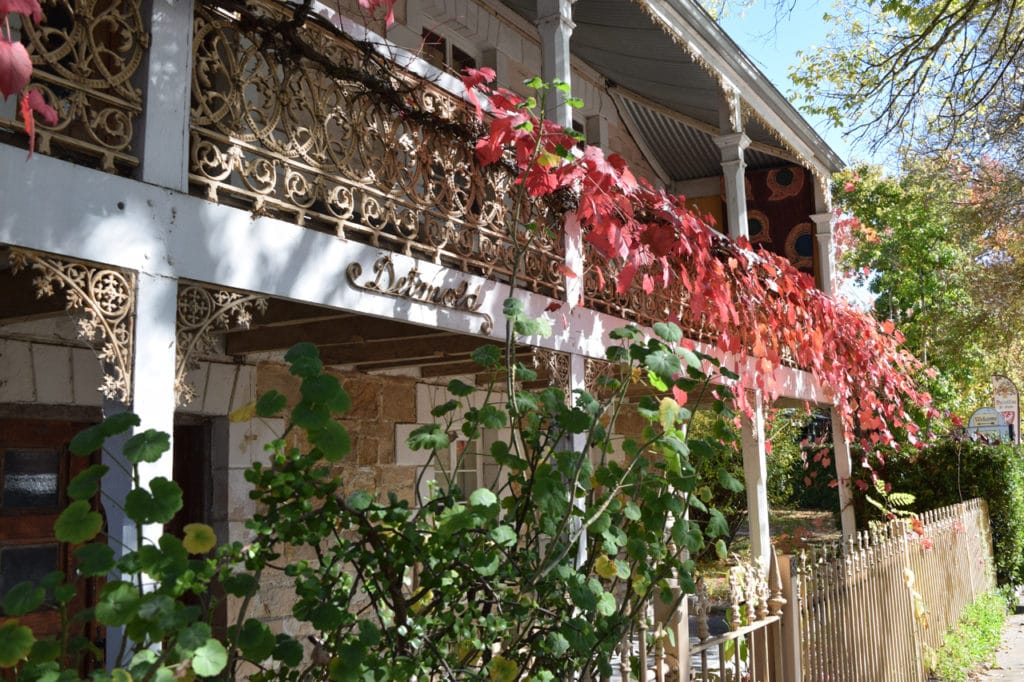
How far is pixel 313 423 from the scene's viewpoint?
2.15 m

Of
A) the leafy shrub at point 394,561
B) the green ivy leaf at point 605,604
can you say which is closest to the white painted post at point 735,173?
the leafy shrub at point 394,561

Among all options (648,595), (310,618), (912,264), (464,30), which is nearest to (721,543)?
(648,595)

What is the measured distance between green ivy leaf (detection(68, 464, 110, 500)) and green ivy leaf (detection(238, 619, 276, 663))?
1.55ft

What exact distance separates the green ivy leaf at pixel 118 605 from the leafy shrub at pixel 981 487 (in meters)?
11.1

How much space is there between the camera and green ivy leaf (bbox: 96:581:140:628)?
1852mm

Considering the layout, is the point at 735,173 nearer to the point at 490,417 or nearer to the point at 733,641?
the point at 733,641

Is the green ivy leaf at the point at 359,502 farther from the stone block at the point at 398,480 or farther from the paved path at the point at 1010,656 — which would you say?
the paved path at the point at 1010,656

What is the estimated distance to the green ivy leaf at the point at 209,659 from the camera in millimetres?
1857

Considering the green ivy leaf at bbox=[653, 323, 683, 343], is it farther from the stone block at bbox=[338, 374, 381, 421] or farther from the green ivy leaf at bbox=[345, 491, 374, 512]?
the stone block at bbox=[338, 374, 381, 421]

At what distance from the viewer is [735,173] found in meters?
7.78

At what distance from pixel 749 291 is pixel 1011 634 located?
6.03 m

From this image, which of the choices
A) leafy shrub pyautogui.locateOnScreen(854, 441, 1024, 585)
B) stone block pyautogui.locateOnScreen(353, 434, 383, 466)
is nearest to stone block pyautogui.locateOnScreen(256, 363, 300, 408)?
stone block pyautogui.locateOnScreen(353, 434, 383, 466)

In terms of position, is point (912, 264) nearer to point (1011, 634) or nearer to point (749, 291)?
point (1011, 634)

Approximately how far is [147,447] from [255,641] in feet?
1.70
